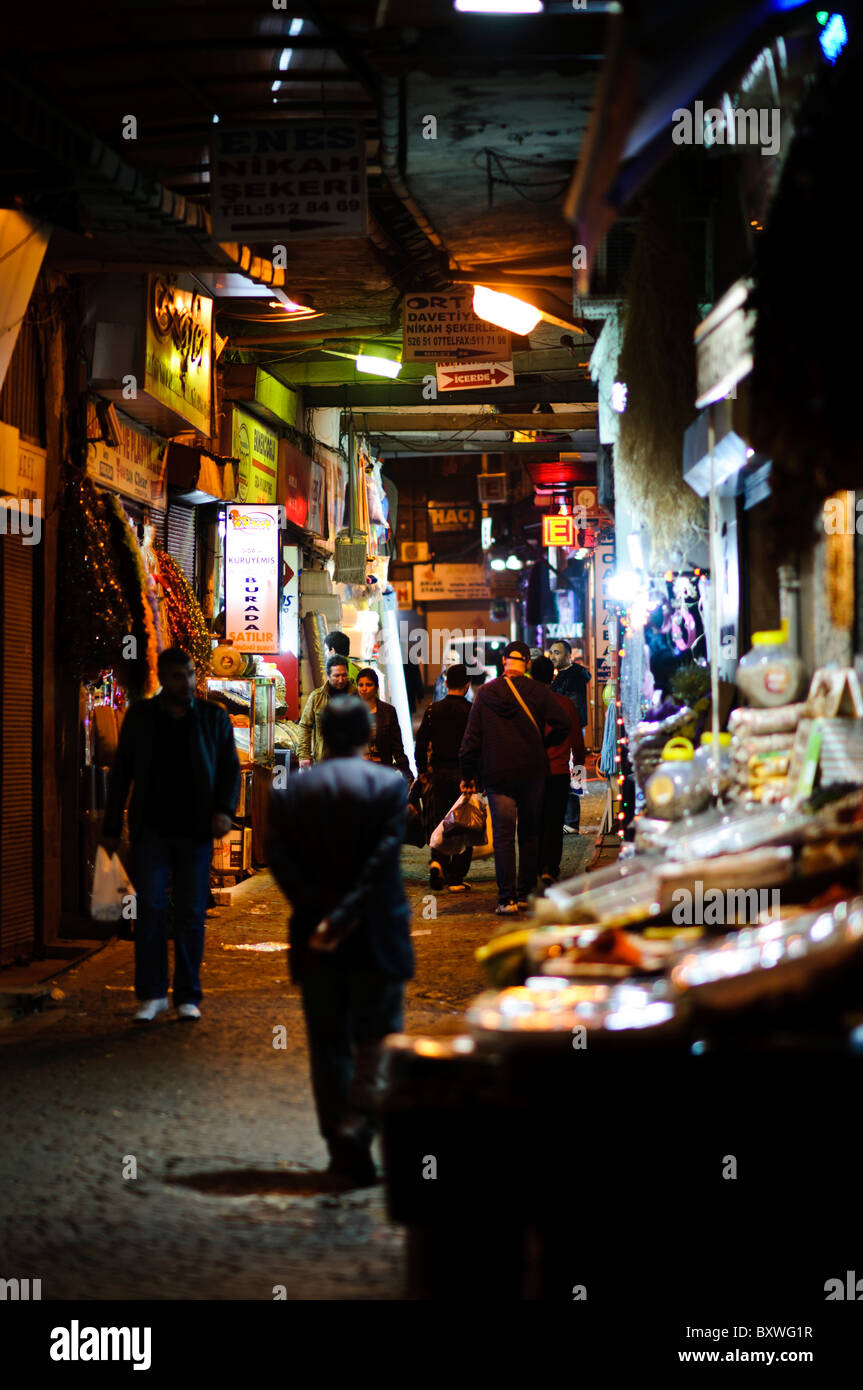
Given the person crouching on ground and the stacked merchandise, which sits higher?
the stacked merchandise

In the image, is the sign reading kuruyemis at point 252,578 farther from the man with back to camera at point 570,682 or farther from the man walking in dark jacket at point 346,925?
the man walking in dark jacket at point 346,925

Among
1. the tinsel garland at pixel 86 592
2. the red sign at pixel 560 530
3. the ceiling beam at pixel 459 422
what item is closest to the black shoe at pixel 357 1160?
the tinsel garland at pixel 86 592

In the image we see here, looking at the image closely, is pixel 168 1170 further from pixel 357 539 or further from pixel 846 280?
pixel 357 539

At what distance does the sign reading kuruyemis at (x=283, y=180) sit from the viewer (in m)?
9.98

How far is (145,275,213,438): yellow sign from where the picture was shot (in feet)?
41.5

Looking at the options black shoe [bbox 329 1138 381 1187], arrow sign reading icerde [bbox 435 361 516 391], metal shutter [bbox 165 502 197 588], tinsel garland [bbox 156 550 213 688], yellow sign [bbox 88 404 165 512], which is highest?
arrow sign reading icerde [bbox 435 361 516 391]

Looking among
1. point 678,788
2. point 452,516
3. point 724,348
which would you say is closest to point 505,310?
point 724,348

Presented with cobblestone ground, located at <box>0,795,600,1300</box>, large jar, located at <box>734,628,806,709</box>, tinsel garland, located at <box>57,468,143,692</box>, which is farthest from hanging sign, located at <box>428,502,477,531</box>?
large jar, located at <box>734,628,806,709</box>

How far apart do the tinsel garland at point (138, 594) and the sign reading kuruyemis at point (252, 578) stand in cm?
384

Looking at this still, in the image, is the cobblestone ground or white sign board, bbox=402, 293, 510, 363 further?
white sign board, bbox=402, 293, 510, 363

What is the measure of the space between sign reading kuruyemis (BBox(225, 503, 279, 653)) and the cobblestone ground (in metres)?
6.40

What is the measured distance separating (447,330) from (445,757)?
4884mm

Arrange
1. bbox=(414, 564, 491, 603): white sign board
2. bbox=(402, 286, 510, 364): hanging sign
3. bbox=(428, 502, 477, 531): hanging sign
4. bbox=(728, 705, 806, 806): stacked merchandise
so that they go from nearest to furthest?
bbox=(728, 705, 806, 806): stacked merchandise < bbox=(402, 286, 510, 364): hanging sign < bbox=(428, 502, 477, 531): hanging sign < bbox=(414, 564, 491, 603): white sign board

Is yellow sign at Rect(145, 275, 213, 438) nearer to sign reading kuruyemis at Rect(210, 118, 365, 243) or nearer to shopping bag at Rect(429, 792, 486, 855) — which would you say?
sign reading kuruyemis at Rect(210, 118, 365, 243)
